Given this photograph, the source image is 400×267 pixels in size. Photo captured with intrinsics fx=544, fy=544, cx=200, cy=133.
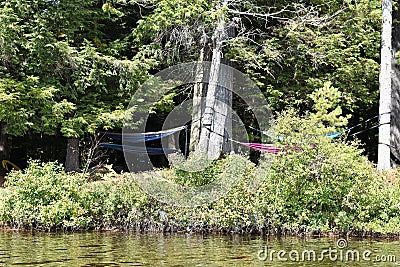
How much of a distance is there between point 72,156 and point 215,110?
337 cm

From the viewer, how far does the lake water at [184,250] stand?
4953mm

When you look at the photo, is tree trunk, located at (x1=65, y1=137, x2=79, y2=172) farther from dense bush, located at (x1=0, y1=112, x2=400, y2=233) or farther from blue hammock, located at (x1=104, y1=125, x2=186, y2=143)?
dense bush, located at (x1=0, y1=112, x2=400, y2=233)

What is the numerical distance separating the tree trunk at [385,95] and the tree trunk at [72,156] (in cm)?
635

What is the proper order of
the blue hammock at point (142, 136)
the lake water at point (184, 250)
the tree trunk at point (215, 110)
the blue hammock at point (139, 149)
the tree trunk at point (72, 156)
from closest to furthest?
1. the lake water at point (184, 250)
2. the tree trunk at point (215, 110)
3. the blue hammock at point (142, 136)
4. the blue hammock at point (139, 149)
5. the tree trunk at point (72, 156)

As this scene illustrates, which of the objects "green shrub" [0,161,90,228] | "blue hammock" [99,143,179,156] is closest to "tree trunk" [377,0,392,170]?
"blue hammock" [99,143,179,156]

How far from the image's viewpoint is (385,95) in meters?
9.99

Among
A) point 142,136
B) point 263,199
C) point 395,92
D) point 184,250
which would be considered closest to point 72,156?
point 142,136

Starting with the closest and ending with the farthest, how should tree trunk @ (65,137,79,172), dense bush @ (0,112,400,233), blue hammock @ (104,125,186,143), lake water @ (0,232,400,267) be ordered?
lake water @ (0,232,400,267), dense bush @ (0,112,400,233), blue hammock @ (104,125,186,143), tree trunk @ (65,137,79,172)

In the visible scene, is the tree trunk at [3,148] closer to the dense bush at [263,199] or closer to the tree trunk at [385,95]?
the dense bush at [263,199]

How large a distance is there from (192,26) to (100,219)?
15.5 feet

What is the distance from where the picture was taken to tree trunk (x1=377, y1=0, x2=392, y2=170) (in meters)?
9.71

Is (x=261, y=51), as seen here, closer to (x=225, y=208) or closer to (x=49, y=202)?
(x=225, y=208)

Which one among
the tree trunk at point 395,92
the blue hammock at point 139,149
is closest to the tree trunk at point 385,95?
the tree trunk at point 395,92

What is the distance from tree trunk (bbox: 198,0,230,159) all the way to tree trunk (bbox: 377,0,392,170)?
123 inches
